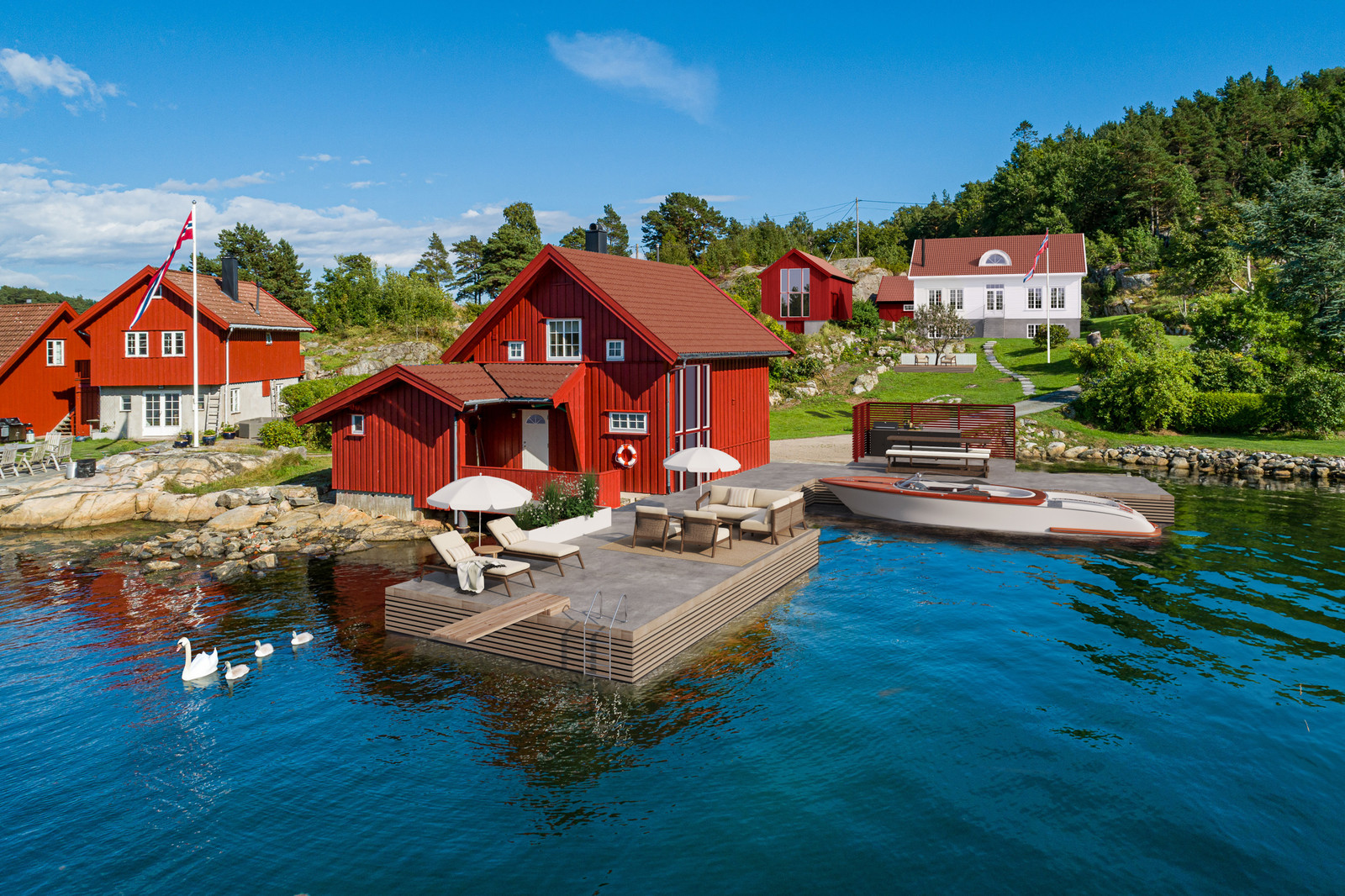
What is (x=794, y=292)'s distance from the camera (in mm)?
56469

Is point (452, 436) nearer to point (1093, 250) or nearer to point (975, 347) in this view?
point (975, 347)

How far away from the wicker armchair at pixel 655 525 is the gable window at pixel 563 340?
902cm

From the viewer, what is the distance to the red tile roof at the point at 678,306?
24.8 meters

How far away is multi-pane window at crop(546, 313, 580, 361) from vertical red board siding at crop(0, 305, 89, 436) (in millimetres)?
26142

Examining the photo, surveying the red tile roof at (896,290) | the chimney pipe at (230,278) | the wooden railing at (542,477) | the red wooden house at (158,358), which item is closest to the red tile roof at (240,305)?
the red wooden house at (158,358)

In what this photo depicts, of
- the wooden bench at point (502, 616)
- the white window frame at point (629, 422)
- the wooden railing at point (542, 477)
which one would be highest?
the white window frame at point (629, 422)

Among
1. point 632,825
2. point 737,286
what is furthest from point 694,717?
point 737,286

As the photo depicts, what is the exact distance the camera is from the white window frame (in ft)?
80.0

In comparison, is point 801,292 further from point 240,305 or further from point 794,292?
point 240,305

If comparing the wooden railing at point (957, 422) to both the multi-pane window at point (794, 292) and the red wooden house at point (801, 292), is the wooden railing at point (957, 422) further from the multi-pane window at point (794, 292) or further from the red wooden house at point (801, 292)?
the multi-pane window at point (794, 292)

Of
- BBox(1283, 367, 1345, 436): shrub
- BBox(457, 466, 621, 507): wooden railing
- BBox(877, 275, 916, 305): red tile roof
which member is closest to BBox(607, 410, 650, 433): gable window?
BBox(457, 466, 621, 507): wooden railing

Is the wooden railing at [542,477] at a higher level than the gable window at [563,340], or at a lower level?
lower

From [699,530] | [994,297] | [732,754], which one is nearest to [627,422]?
[699,530]

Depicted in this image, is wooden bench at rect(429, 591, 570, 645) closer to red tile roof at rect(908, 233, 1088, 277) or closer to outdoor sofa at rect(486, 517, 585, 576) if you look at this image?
outdoor sofa at rect(486, 517, 585, 576)
